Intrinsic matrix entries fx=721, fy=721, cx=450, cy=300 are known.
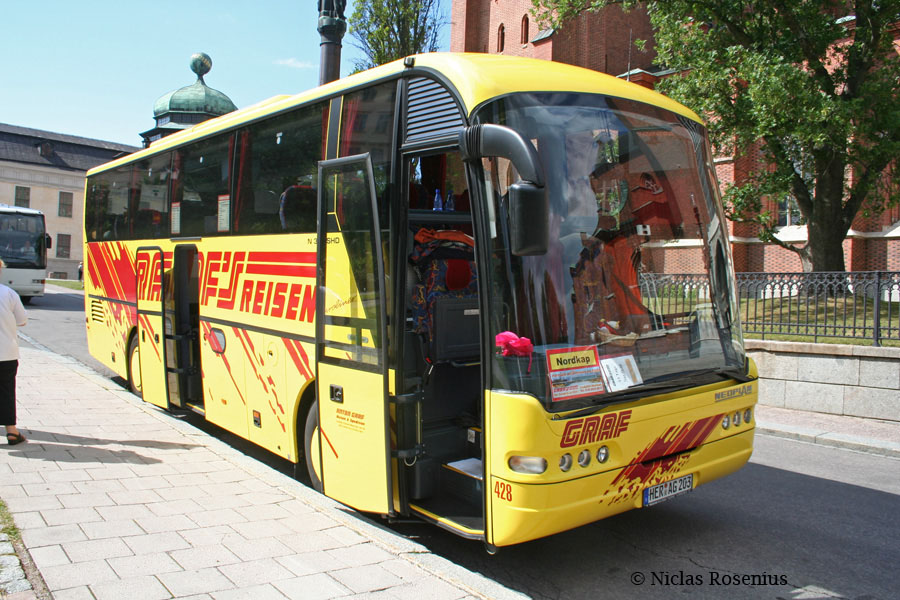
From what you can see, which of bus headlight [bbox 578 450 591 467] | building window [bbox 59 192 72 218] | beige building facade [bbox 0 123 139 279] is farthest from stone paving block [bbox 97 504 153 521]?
building window [bbox 59 192 72 218]

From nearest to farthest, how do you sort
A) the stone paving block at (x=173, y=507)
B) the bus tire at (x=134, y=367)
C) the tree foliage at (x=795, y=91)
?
the stone paving block at (x=173, y=507) → the bus tire at (x=134, y=367) → the tree foliage at (x=795, y=91)

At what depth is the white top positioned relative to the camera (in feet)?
22.9

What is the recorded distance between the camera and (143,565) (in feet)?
14.0

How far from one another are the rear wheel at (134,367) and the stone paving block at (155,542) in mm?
5436

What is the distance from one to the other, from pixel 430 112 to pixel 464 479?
7.99ft

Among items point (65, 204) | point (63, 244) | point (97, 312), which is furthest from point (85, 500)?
point (65, 204)

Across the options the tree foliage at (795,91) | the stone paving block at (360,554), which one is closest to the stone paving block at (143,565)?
the stone paving block at (360,554)

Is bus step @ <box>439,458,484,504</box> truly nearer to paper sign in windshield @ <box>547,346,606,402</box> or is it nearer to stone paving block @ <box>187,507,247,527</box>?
paper sign in windshield @ <box>547,346,606,402</box>

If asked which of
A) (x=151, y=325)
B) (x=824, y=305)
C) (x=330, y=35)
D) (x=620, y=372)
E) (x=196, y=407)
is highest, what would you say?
(x=330, y=35)

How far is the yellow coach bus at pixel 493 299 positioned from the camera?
13.6ft

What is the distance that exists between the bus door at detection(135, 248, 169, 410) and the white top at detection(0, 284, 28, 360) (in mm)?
1754

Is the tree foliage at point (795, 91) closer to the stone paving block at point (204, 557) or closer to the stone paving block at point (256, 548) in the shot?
the stone paving block at point (256, 548)

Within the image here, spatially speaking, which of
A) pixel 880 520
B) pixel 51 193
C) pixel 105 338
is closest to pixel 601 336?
pixel 880 520

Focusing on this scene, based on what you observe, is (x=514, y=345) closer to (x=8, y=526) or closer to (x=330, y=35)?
(x=8, y=526)
